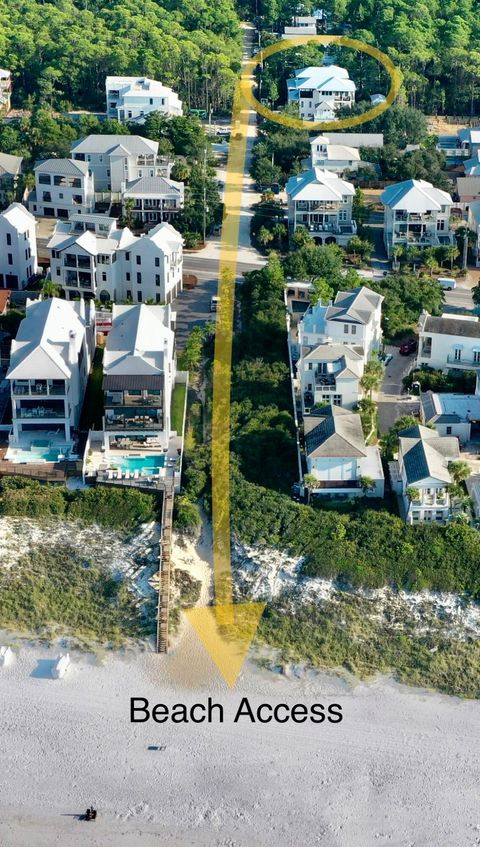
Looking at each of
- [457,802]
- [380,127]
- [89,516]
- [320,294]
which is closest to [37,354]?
[89,516]

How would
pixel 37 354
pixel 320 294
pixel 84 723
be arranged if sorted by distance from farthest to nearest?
pixel 320 294 → pixel 37 354 → pixel 84 723

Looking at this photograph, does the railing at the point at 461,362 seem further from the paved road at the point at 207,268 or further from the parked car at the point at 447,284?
the paved road at the point at 207,268

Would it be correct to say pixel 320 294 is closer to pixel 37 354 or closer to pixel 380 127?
pixel 37 354

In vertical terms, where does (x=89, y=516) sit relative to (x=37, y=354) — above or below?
below

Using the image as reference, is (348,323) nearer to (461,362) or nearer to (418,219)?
(461,362)

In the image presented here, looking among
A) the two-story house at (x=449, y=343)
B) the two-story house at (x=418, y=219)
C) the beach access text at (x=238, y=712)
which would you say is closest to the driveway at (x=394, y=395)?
the two-story house at (x=449, y=343)

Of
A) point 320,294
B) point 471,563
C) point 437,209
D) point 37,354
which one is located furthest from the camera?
point 437,209
